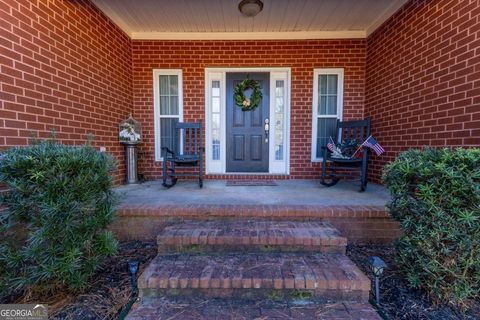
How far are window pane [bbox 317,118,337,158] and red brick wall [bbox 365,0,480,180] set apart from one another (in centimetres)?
63

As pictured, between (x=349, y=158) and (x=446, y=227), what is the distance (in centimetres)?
189

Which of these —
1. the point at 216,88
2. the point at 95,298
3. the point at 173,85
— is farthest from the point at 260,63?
the point at 95,298

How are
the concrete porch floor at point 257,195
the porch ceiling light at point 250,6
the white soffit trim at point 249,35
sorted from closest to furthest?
the concrete porch floor at point 257,195 → the porch ceiling light at point 250,6 → the white soffit trim at point 249,35

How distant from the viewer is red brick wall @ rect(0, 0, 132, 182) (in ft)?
6.35

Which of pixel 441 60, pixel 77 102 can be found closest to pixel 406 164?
pixel 441 60

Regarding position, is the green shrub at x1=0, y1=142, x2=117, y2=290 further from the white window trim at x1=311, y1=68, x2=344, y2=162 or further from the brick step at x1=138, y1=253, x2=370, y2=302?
the white window trim at x1=311, y1=68, x2=344, y2=162

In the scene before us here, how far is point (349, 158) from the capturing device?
327cm

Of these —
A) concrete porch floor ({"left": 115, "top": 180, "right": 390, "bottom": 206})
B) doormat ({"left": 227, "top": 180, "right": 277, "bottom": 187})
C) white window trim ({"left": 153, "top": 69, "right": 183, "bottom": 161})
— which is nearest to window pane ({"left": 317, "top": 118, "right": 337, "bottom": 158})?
concrete porch floor ({"left": 115, "top": 180, "right": 390, "bottom": 206})

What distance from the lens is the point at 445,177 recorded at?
1.44 meters

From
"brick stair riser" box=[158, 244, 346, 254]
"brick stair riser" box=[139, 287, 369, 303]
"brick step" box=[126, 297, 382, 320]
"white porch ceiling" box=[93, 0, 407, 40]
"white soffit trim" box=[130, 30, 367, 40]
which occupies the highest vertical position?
"white porch ceiling" box=[93, 0, 407, 40]

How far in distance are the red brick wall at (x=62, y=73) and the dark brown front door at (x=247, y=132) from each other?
1700 millimetres

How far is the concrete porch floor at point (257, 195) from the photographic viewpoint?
96.4 inches

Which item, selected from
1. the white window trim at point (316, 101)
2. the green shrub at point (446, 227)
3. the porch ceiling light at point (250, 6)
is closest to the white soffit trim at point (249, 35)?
the white window trim at point (316, 101)

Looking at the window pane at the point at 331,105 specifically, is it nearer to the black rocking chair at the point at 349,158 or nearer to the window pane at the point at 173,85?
the black rocking chair at the point at 349,158
